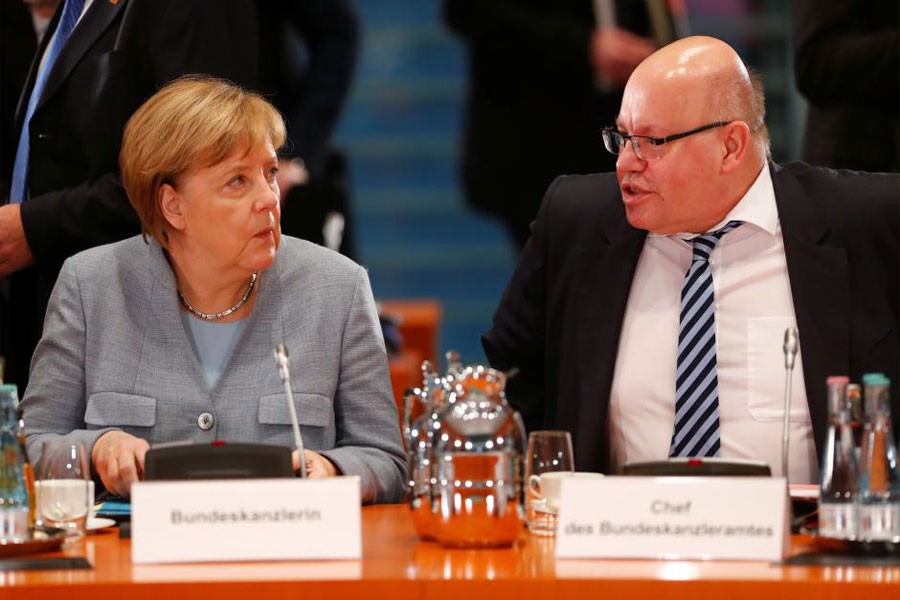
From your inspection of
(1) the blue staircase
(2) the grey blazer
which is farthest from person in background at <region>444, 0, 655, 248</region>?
(2) the grey blazer

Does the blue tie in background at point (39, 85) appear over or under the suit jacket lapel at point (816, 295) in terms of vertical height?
over

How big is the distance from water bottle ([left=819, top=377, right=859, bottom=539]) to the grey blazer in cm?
85

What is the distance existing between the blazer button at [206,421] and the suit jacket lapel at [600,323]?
679 millimetres

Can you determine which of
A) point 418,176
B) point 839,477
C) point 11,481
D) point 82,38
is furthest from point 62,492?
point 418,176

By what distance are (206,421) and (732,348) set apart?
97 cm

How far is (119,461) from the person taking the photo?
2.45 metres

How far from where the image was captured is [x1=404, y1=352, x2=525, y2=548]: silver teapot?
2008 millimetres

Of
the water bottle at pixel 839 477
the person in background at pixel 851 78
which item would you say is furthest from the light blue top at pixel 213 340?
the person in background at pixel 851 78

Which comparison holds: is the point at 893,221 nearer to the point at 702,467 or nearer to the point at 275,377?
the point at 702,467

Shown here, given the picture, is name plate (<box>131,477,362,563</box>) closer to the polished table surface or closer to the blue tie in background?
the polished table surface

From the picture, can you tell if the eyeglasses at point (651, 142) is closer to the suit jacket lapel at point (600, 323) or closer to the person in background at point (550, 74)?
the suit jacket lapel at point (600, 323)

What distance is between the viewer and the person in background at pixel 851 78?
348 centimetres

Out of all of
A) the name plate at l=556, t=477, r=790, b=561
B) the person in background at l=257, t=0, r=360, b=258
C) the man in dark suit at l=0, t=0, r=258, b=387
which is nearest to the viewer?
the name plate at l=556, t=477, r=790, b=561

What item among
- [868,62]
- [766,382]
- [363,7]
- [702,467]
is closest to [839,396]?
[702,467]
